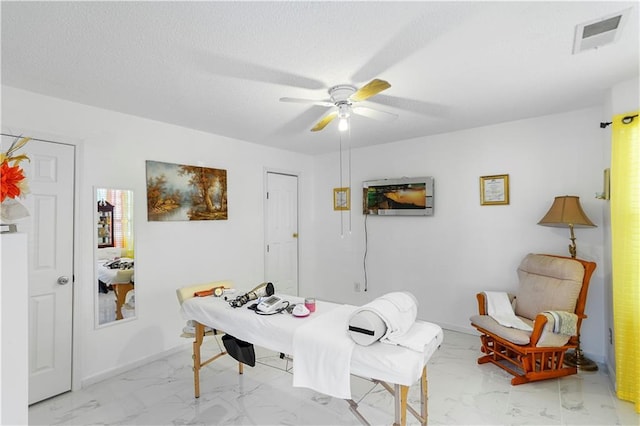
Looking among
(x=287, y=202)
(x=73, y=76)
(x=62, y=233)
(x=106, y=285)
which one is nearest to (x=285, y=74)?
(x=73, y=76)

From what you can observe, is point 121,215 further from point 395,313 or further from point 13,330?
point 395,313

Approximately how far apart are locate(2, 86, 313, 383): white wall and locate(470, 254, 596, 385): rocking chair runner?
9.47ft

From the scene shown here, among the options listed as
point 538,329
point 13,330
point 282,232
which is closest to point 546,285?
point 538,329

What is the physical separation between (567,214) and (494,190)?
0.81 metres

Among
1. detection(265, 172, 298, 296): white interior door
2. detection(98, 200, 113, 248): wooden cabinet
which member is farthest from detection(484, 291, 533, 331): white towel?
detection(98, 200, 113, 248): wooden cabinet

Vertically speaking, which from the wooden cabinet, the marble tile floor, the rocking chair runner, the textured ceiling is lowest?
the marble tile floor

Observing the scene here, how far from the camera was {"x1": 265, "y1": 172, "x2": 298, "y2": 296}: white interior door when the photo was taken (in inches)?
180

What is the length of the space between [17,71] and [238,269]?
9.01 feet

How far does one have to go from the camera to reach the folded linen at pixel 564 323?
8.38ft

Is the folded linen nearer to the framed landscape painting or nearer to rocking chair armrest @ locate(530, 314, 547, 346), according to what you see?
rocking chair armrest @ locate(530, 314, 547, 346)

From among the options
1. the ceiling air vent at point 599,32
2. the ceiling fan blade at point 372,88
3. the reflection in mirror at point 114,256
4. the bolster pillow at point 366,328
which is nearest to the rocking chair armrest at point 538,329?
the bolster pillow at point 366,328

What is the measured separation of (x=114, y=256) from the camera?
2947 millimetres

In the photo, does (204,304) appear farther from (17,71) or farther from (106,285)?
(17,71)

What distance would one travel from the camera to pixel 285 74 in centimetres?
219
